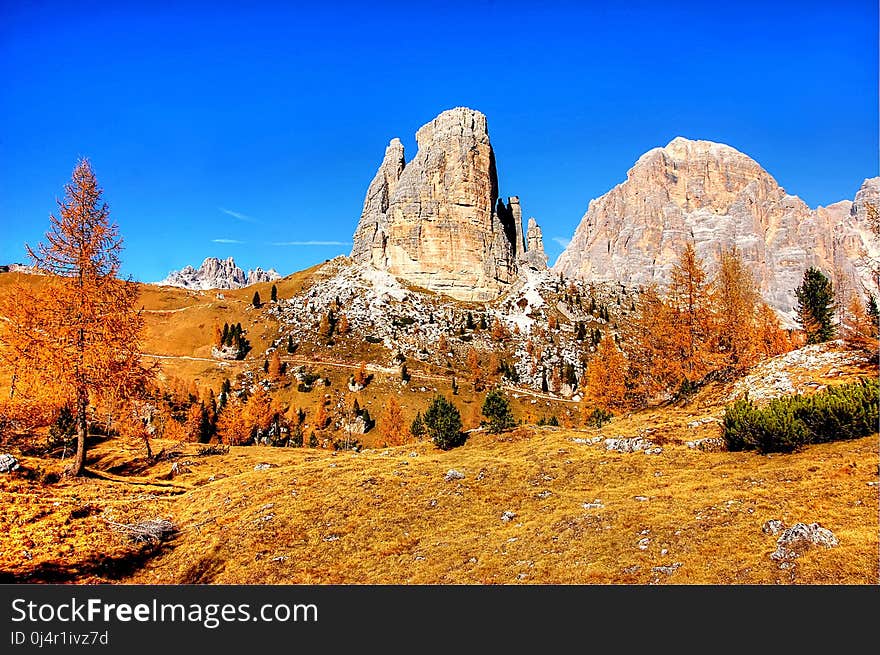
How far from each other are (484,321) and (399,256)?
50.6 meters

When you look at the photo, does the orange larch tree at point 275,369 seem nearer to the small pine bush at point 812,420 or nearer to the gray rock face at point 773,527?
the small pine bush at point 812,420

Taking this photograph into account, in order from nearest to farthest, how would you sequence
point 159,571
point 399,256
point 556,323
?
1. point 159,571
2. point 556,323
3. point 399,256

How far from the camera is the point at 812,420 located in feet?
56.6

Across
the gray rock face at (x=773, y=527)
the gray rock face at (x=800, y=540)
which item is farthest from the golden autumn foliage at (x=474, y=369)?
the gray rock face at (x=800, y=540)

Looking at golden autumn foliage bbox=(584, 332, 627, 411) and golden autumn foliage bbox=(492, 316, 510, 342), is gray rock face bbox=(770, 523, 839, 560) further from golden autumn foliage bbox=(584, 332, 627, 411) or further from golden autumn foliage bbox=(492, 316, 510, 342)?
golden autumn foliage bbox=(492, 316, 510, 342)

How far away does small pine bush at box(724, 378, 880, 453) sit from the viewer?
1631 cm

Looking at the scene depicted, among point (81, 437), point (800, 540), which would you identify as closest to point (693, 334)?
point (800, 540)

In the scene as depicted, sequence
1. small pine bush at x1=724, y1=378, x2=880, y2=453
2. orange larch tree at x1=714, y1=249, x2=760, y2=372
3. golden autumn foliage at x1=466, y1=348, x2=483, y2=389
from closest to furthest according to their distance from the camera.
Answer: small pine bush at x1=724, y1=378, x2=880, y2=453
orange larch tree at x1=714, y1=249, x2=760, y2=372
golden autumn foliage at x1=466, y1=348, x2=483, y2=389

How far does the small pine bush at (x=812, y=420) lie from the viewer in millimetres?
16312

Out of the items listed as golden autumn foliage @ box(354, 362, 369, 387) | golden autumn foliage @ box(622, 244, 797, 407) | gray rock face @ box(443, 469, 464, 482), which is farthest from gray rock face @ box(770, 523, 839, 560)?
golden autumn foliage @ box(354, 362, 369, 387)

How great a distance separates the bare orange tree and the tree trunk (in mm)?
38
